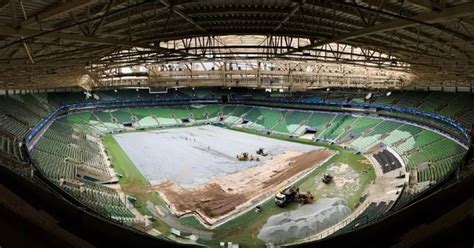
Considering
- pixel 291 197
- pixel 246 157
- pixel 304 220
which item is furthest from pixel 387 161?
pixel 304 220

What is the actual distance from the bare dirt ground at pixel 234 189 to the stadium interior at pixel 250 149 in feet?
0.53

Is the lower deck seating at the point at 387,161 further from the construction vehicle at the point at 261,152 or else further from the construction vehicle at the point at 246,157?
the construction vehicle at the point at 246,157

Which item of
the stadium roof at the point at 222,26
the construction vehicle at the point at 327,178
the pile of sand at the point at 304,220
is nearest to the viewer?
the stadium roof at the point at 222,26

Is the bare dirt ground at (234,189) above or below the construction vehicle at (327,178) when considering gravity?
below

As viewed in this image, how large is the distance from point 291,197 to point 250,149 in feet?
54.3

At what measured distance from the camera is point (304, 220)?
76.7 ft

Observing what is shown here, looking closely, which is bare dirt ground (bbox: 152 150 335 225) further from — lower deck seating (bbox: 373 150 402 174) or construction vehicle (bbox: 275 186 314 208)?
lower deck seating (bbox: 373 150 402 174)

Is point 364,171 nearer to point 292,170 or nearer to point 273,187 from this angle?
point 292,170

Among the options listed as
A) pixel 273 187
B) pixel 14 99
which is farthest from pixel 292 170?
pixel 14 99

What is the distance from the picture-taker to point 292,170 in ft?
112

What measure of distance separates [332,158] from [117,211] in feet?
68.7

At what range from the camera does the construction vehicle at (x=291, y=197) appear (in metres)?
25.9

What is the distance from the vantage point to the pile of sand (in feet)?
71.0

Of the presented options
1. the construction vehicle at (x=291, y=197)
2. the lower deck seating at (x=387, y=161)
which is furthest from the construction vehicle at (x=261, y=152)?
the construction vehicle at (x=291, y=197)
